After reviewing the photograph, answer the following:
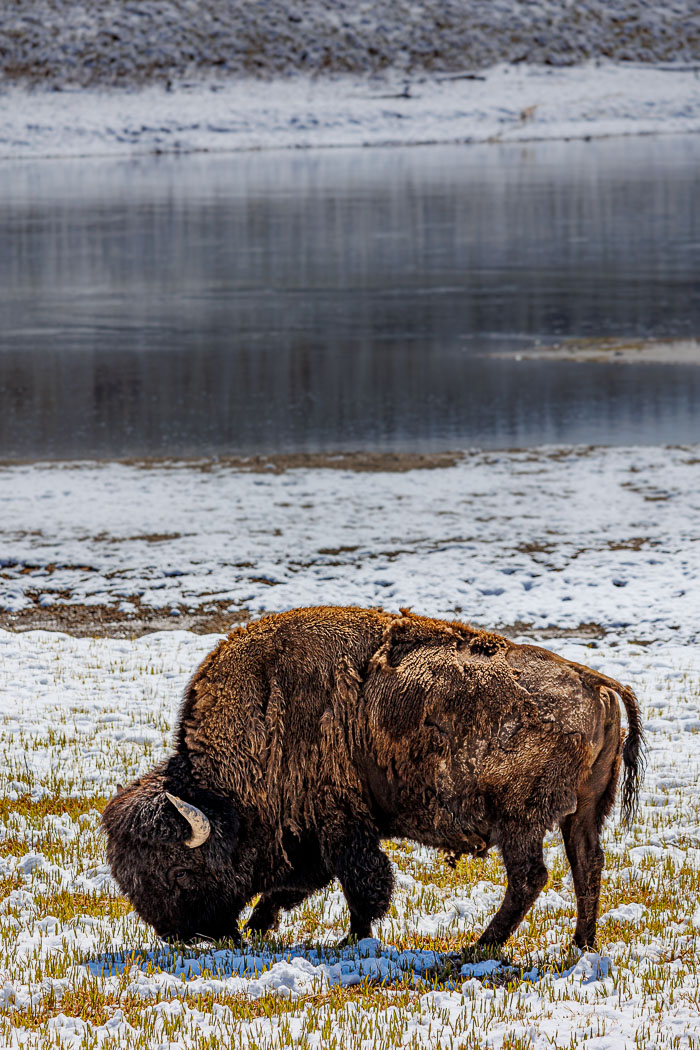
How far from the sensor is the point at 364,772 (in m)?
Result: 6.26

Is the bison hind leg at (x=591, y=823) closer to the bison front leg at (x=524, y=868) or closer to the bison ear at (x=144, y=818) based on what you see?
the bison front leg at (x=524, y=868)

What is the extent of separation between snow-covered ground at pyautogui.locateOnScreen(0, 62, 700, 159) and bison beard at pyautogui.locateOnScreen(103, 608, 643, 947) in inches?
3853

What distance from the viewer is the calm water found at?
25641 mm

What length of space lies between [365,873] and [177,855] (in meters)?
0.94

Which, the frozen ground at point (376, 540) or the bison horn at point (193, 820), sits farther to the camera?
the frozen ground at point (376, 540)

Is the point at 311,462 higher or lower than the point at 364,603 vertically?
higher

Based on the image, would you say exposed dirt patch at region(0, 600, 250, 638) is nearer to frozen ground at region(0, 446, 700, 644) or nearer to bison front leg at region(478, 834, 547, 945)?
frozen ground at region(0, 446, 700, 644)

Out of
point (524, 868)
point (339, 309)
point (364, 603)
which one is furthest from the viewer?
point (339, 309)

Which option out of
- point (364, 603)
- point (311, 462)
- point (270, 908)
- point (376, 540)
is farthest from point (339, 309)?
point (270, 908)

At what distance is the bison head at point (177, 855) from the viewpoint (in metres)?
6.06

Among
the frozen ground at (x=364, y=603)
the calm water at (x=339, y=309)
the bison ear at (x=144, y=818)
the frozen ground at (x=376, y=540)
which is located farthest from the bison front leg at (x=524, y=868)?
the calm water at (x=339, y=309)

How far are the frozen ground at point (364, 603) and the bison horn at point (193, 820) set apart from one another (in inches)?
23.9

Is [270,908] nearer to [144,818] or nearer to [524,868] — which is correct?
[144,818]

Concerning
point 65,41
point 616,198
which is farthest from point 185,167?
point 65,41
